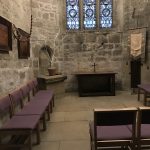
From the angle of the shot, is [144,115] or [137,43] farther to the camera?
[137,43]

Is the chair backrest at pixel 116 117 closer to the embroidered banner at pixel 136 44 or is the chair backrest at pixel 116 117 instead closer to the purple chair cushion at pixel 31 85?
the purple chair cushion at pixel 31 85

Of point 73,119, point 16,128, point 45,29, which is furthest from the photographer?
point 45,29

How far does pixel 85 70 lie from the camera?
765cm

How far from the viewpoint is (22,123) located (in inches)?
118

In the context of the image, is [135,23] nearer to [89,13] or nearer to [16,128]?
[89,13]

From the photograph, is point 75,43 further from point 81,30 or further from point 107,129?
point 107,129

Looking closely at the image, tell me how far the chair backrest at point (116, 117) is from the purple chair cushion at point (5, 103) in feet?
4.54

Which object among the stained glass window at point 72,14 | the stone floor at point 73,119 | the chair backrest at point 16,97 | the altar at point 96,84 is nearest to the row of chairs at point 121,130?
the stone floor at point 73,119

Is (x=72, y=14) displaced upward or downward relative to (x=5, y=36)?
upward

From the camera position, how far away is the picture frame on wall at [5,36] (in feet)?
11.6

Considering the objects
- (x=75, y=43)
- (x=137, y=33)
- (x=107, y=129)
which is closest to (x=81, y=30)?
(x=75, y=43)

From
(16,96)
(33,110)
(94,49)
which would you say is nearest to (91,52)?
(94,49)

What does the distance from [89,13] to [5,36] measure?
4.45m

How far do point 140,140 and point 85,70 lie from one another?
5.15m
